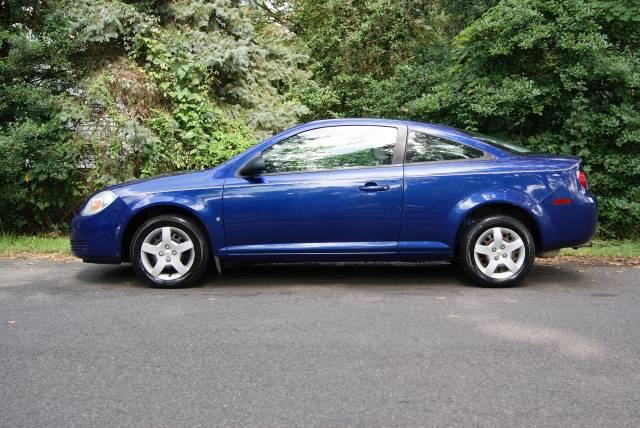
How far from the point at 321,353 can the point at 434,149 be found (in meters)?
2.75

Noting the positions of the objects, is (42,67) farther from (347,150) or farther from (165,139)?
(347,150)

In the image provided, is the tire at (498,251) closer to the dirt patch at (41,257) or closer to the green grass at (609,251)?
the green grass at (609,251)

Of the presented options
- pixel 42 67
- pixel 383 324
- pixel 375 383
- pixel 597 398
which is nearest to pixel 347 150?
pixel 383 324

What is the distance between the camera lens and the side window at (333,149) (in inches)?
240

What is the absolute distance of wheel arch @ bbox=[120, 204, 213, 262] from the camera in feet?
19.8

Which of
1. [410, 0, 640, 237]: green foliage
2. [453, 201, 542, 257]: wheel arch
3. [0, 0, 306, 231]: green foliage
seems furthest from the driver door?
[0, 0, 306, 231]: green foliage

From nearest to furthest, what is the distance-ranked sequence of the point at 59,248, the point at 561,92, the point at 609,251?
the point at 609,251 → the point at 59,248 → the point at 561,92

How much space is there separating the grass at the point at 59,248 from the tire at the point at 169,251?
2.63 meters

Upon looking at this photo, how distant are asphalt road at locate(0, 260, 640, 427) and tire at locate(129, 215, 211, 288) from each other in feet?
0.50

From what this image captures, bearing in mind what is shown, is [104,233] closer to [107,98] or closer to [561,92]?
[107,98]

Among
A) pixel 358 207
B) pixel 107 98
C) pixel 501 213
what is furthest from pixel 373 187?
pixel 107 98

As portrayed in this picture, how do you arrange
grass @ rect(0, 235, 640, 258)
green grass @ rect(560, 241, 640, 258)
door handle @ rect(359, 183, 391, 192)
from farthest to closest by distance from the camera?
grass @ rect(0, 235, 640, 258)
green grass @ rect(560, 241, 640, 258)
door handle @ rect(359, 183, 391, 192)

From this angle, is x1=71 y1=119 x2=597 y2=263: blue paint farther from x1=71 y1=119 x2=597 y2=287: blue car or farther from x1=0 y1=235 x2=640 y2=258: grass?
x1=0 y1=235 x2=640 y2=258: grass

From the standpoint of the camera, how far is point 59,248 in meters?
8.41
